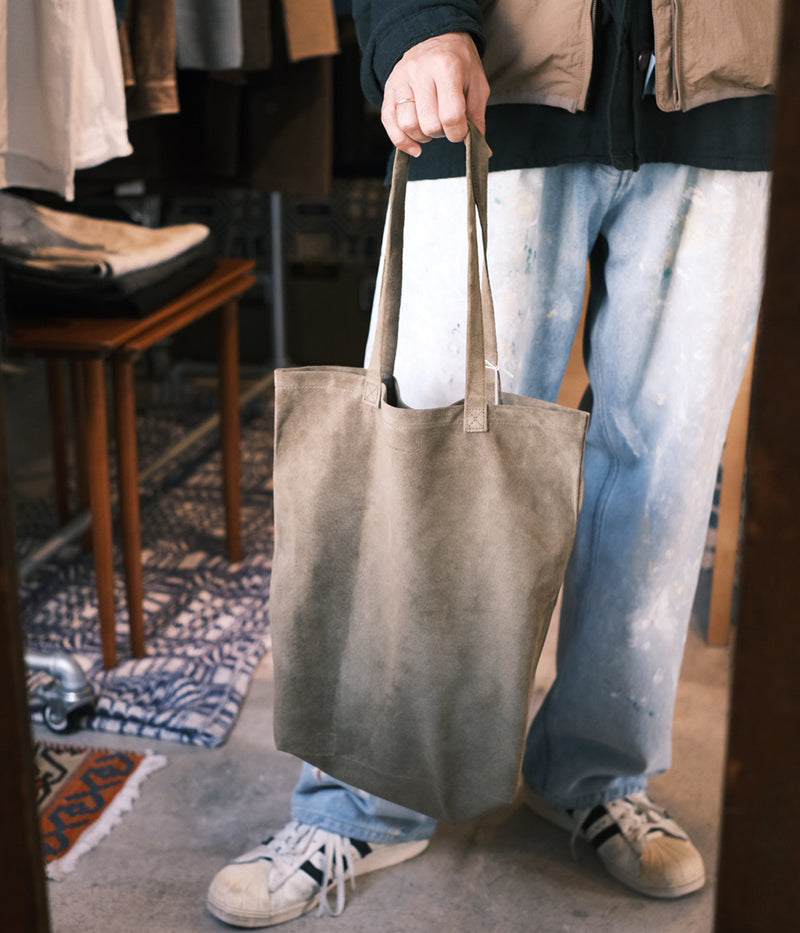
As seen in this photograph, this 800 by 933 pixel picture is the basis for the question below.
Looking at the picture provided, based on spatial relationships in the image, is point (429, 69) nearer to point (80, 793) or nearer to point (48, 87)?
point (48, 87)

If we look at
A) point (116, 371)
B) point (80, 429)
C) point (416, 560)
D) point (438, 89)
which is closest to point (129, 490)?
point (116, 371)

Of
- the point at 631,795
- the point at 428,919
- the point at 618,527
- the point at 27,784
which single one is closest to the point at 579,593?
the point at 618,527

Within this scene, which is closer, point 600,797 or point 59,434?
point 600,797

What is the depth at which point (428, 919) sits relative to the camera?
101cm

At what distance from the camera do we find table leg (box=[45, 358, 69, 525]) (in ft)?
5.82

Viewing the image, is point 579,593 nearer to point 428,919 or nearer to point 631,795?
point 631,795

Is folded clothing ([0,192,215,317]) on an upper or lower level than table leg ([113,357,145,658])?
upper

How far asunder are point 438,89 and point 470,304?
157 mm

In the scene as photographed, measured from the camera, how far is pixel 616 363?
3.16 ft

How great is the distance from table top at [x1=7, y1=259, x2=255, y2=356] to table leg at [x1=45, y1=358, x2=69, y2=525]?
354 millimetres

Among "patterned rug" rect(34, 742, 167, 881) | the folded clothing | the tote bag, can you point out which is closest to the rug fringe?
"patterned rug" rect(34, 742, 167, 881)

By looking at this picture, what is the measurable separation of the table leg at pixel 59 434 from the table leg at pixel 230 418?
0.30 m

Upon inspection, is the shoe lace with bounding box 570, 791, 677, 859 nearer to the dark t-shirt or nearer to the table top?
the dark t-shirt

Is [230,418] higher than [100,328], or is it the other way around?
[100,328]
